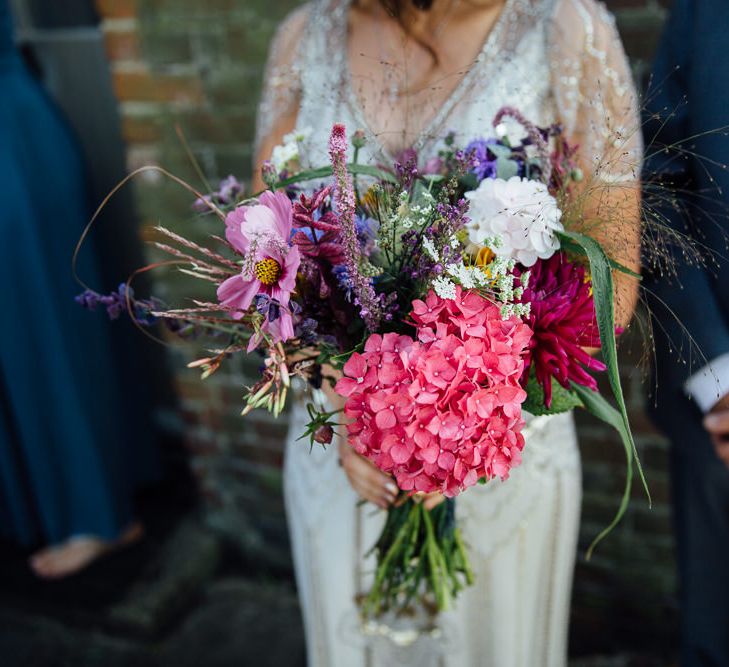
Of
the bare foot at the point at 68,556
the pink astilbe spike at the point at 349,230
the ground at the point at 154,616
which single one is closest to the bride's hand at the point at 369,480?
the pink astilbe spike at the point at 349,230

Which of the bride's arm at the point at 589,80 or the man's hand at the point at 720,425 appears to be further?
the man's hand at the point at 720,425

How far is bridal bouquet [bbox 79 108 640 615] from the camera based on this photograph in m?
0.75

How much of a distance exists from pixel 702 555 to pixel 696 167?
0.83 m

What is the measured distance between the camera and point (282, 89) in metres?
1.44

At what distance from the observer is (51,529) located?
89.4 inches

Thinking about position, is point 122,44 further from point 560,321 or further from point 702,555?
point 702,555

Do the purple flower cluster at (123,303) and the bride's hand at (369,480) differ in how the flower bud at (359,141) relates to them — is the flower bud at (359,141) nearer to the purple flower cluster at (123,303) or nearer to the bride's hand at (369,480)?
the purple flower cluster at (123,303)

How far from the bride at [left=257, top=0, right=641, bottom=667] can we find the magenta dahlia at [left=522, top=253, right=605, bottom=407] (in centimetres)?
34

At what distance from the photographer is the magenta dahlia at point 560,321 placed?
2.63ft

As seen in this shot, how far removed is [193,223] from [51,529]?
3.57 ft

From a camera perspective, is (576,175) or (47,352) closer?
(576,175)

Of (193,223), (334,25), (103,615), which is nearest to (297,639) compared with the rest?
(103,615)

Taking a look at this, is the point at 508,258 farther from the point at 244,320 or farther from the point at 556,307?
the point at 244,320

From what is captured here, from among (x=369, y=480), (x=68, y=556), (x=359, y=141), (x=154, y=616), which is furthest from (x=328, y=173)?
(x=68, y=556)
